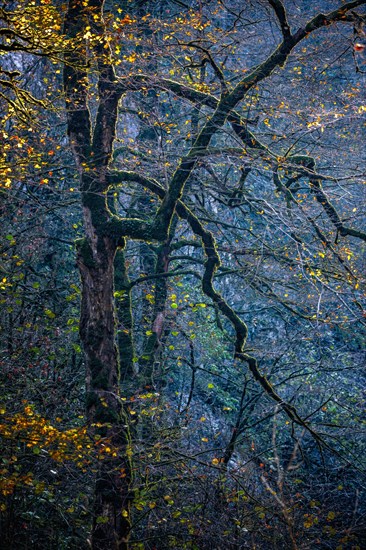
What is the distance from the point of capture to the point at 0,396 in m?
7.55

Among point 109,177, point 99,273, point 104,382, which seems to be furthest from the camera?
point 109,177

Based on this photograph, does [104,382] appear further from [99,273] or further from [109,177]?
[109,177]

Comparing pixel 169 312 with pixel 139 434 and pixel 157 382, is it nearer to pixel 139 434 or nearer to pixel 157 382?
pixel 157 382

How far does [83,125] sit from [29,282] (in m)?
3.81

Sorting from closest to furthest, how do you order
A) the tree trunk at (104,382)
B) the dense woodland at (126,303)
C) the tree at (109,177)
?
the dense woodland at (126,303), the tree trunk at (104,382), the tree at (109,177)

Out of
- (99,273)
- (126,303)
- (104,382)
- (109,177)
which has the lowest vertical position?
(104,382)

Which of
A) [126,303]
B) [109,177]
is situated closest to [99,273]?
[109,177]

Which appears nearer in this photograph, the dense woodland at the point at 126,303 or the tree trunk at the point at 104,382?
the dense woodland at the point at 126,303

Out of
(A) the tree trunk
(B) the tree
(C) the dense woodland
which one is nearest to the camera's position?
(C) the dense woodland

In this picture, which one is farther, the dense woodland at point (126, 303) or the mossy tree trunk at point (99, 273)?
the mossy tree trunk at point (99, 273)

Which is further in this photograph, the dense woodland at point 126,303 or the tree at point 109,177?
the tree at point 109,177

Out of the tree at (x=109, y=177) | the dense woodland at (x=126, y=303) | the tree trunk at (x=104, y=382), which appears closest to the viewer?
the dense woodland at (x=126, y=303)

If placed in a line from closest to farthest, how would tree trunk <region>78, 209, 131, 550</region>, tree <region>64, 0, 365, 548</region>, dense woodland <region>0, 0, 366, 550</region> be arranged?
dense woodland <region>0, 0, 366, 550</region> → tree trunk <region>78, 209, 131, 550</region> → tree <region>64, 0, 365, 548</region>

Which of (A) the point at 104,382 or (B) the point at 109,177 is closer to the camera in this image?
(A) the point at 104,382
